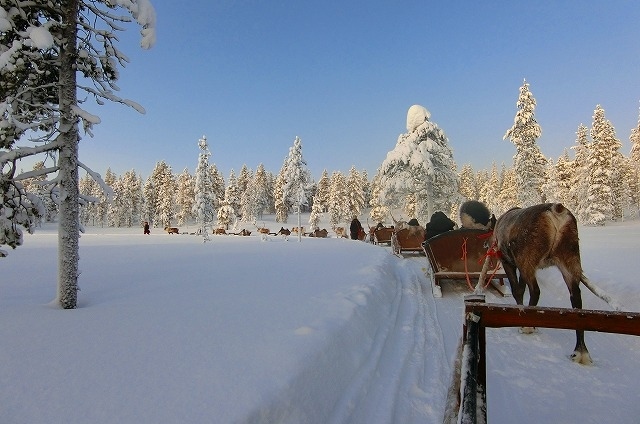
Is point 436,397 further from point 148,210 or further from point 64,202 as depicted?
point 148,210

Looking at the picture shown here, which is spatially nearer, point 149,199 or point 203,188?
point 203,188

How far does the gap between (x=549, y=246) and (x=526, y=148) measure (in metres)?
38.5

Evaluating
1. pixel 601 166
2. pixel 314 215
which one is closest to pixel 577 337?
pixel 601 166

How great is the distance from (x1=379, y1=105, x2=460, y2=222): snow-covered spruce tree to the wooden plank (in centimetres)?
2508

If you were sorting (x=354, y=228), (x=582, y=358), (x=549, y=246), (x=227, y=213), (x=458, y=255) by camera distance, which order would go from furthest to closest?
1. (x=227, y=213)
2. (x=354, y=228)
3. (x=458, y=255)
4. (x=549, y=246)
5. (x=582, y=358)

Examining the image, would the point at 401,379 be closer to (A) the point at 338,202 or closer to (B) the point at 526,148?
(B) the point at 526,148

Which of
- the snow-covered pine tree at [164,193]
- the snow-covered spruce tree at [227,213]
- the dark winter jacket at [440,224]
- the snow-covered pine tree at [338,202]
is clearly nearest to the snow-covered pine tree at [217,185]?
the snow-covered spruce tree at [227,213]

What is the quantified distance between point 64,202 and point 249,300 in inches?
124

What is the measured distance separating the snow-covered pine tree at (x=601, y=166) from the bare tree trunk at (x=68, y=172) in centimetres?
5109

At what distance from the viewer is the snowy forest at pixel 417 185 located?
2792 cm

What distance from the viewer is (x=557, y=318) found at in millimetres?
2326

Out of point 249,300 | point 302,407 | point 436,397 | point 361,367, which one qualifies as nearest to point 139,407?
point 302,407

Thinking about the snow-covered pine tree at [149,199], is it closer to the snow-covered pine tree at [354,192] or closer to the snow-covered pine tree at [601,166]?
the snow-covered pine tree at [354,192]

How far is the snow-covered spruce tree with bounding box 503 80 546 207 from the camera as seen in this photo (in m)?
37.2
